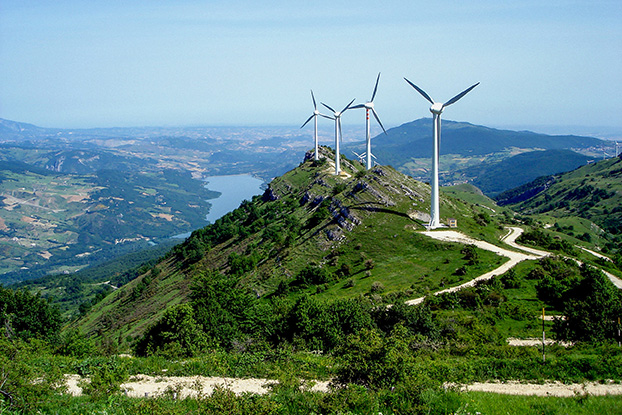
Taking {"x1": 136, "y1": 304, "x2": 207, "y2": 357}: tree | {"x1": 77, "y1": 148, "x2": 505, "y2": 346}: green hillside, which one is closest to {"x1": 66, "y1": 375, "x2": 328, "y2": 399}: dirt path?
{"x1": 136, "y1": 304, "x2": 207, "y2": 357}: tree

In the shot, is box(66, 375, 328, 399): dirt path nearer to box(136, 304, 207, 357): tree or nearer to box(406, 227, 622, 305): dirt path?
box(136, 304, 207, 357): tree

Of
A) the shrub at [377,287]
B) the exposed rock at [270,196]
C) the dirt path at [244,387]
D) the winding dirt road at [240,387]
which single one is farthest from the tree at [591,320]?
the exposed rock at [270,196]

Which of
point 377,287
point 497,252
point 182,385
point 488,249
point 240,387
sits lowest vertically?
point 377,287

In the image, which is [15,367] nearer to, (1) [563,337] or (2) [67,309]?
(1) [563,337]

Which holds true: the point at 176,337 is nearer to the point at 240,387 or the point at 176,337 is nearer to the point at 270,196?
the point at 240,387

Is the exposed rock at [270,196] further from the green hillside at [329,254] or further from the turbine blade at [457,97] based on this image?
the turbine blade at [457,97]

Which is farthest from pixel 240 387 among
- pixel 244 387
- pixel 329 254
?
pixel 329 254

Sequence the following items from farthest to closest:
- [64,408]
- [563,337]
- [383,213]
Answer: [383,213] < [563,337] < [64,408]

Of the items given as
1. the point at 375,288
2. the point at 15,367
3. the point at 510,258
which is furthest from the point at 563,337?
the point at 15,367
